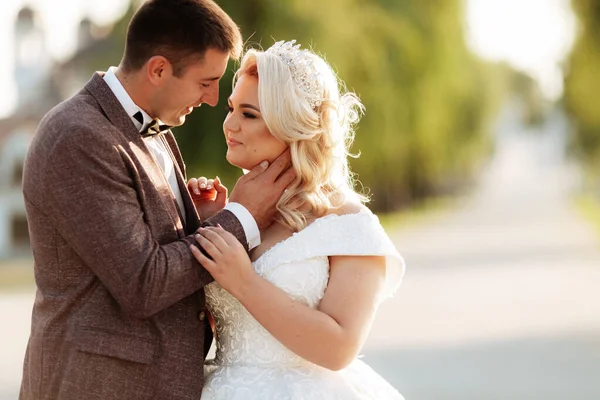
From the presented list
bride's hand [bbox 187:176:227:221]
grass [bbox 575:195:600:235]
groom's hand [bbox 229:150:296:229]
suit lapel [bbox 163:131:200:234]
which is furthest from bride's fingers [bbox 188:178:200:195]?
grass [bbox 575:195:600:235]

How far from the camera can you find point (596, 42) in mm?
17406

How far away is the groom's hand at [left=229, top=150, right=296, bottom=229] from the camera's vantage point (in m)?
3.50

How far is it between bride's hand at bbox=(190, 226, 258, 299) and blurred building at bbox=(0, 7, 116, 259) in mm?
27960

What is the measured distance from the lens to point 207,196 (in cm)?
403

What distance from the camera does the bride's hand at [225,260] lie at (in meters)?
3.28

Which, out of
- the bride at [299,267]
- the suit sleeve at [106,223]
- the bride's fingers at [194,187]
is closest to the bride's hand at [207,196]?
the bride's fingers at [194,187]

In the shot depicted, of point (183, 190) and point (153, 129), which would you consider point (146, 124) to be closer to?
point (153, 129)

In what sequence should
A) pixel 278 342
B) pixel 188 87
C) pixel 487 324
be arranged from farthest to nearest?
1. pixel 487 324
2. pixel 278 342
3. pixel 188 87

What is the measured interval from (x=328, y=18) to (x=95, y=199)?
19469 millimetres

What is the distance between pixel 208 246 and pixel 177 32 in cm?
70

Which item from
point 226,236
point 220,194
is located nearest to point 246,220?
point 226,236

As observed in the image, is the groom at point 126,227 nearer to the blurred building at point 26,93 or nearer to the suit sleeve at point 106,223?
the suit sleeve at point 106,223

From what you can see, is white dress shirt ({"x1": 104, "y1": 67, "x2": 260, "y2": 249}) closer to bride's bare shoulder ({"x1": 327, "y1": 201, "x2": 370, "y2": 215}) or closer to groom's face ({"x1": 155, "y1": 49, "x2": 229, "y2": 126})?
groom's face ({"x1": 155, "y1": 49, "x2": 229, "y2": 126})

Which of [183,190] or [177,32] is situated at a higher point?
[177,32]
